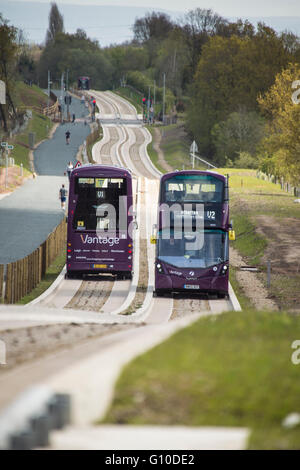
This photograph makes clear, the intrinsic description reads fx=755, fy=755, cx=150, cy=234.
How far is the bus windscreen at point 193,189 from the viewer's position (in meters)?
28.4

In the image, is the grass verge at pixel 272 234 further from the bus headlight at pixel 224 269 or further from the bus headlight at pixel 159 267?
the bus headlight at pixel 159 267

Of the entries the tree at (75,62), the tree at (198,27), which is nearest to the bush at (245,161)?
the tree at (198,27)

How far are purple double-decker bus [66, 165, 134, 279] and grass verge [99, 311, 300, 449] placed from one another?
1915 centimetres

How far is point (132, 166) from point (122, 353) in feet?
225

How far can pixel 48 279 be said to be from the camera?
31656 millimetres

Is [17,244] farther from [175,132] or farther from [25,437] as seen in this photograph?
[175,132]

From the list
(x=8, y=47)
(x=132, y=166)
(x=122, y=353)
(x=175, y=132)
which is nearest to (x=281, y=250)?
(x=122, y=353)

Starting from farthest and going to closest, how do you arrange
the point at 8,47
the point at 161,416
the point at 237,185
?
the point at 8,47, the point at 237,185, the point at 161,416

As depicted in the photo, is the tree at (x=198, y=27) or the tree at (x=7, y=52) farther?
the tree at (x=198, y=27)

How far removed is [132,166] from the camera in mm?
78312

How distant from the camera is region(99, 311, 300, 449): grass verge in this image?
8.99 metres

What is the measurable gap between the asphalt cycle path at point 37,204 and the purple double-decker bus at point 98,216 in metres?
3.65

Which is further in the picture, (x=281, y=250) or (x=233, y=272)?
(x=281, y=250)

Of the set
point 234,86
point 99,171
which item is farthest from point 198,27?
point 99,171
